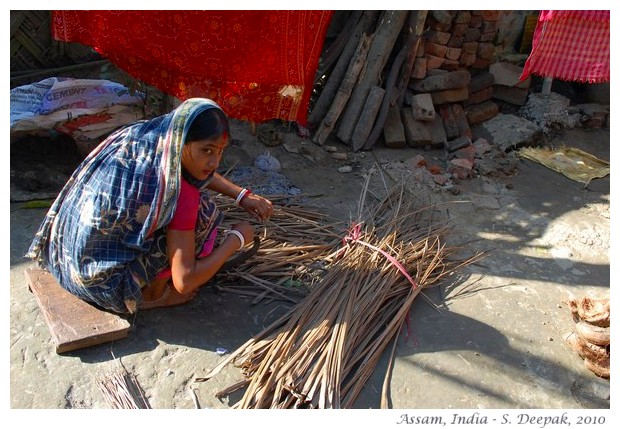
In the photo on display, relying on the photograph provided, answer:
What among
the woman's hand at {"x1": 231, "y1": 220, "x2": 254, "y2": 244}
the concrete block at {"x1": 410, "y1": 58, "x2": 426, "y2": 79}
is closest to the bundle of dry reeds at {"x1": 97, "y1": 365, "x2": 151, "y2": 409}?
the woman's hand at {"x1": 231, "y1": 220, "x2": 254, "y2": 244}

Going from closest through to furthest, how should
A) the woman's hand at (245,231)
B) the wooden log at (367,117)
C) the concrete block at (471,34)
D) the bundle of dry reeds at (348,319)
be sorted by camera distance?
the bundle of dry reeds at (348,319), the woman's hand at (245,231), the wooden log at (367,117), the concrete block at (471,34)

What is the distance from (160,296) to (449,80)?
3675mm

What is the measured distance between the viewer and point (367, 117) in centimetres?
498

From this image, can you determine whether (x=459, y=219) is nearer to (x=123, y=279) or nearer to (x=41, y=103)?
(x=123, y=279)

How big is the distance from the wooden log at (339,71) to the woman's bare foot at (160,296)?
2.71m

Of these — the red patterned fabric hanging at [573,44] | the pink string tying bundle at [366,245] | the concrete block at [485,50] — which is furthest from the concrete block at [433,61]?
the pink string tying bundle at [366,245]

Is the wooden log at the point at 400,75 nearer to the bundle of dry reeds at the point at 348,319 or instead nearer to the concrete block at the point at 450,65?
the concrete block at the point at 450,65

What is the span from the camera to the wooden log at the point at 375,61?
5047 millimetres

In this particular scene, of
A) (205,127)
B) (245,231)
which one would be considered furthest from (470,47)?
(205,127)

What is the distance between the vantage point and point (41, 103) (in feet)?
12.8

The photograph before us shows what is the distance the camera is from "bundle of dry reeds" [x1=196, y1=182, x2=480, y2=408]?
94.1 inches

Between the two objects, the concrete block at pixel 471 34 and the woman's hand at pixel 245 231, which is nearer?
the woman's hand at pixel 245 231

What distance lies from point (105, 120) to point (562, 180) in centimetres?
378
